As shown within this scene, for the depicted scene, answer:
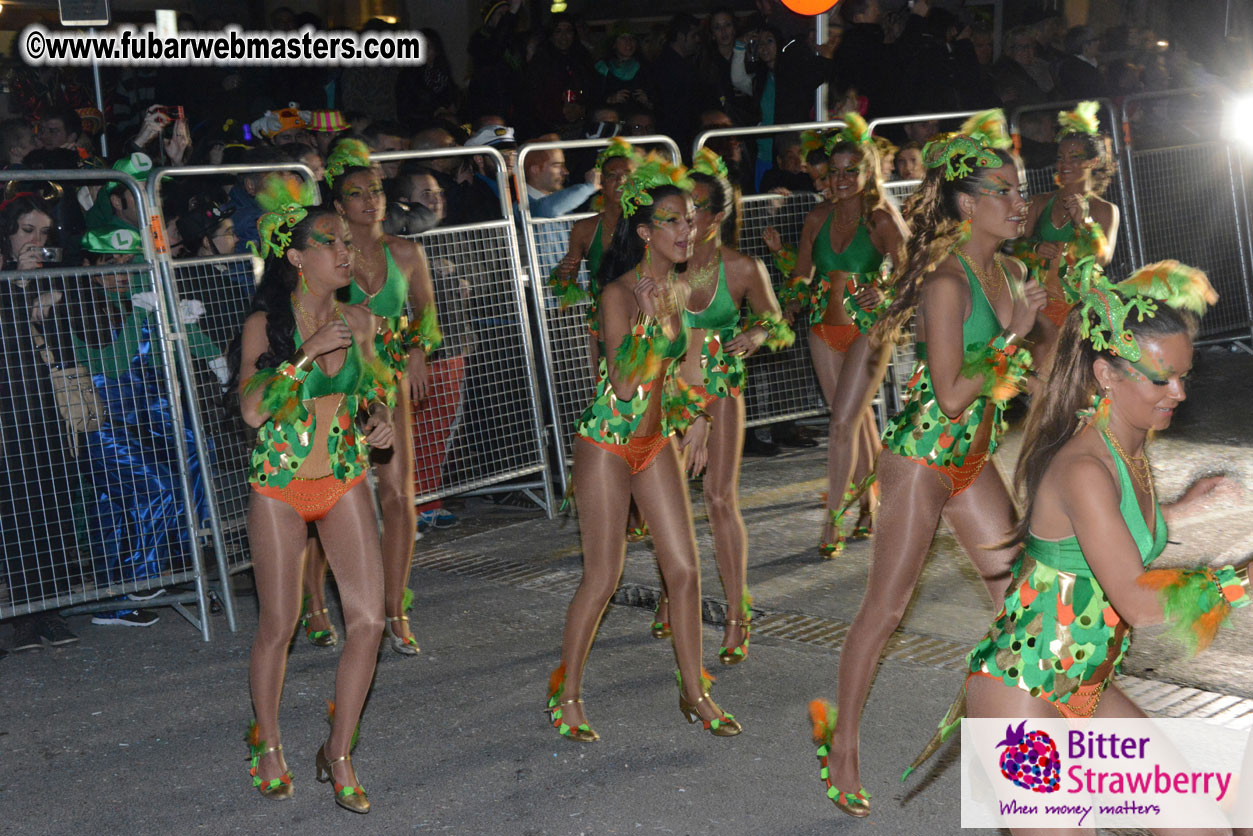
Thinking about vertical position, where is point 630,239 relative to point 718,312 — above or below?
above

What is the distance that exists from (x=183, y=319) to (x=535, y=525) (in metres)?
2.68

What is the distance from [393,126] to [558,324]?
197cm

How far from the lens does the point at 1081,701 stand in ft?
10.5

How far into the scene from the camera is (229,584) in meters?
6.69

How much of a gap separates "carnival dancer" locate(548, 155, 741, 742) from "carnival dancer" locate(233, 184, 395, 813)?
2.58 ft

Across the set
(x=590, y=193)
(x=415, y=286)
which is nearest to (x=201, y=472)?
(x=415, y=286)

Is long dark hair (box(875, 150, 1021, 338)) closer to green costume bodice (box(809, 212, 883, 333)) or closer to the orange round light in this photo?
green costume bodice (box(809, 212, 883, 333))

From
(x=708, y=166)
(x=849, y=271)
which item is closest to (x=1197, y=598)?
(x=708, y=166)

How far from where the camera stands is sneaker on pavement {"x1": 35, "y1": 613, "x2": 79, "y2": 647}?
6.61 m

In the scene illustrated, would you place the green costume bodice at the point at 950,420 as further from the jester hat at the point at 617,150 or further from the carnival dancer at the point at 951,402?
the jester hat at the point at 617,150

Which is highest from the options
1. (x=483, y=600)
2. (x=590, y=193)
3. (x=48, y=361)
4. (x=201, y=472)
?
(x=590, y=193)

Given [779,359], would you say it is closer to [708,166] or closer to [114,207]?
[708,166]

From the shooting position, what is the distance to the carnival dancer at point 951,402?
421cm

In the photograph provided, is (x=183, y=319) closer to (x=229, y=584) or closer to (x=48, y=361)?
(x=48, y=361)
